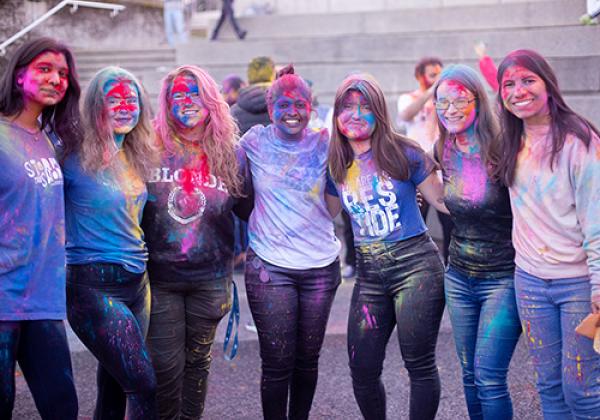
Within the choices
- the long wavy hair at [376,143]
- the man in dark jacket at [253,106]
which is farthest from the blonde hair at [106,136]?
the man in dark jacket at [253,106]

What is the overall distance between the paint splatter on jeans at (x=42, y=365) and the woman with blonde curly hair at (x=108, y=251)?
0.94ft

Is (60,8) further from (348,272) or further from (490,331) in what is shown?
(490,331)

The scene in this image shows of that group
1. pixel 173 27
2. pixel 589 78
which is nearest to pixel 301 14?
pixel 173 27

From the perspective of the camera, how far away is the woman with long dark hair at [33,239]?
3260mm

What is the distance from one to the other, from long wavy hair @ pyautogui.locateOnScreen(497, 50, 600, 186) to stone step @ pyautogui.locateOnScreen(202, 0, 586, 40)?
8493mm

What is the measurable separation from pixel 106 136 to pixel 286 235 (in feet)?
3.34

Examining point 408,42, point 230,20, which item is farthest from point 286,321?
point 230,20

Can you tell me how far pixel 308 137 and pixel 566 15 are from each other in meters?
8.58

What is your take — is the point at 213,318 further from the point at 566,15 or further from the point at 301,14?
the point at 301,14

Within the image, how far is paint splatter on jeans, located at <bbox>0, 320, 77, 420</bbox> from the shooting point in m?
3.28

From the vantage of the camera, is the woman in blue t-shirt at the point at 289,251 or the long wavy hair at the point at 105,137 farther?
the woman in blue t-shirt at the point at 289,251

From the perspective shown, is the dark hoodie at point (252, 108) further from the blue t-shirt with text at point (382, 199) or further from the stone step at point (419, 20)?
the stone step at point (419, 20)

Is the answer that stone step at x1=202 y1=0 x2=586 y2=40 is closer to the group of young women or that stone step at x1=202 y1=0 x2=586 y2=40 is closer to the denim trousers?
the group of young women

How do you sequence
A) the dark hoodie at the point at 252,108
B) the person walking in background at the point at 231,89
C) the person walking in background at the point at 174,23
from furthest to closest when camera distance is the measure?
the person walking in background at the point at 174,23, the person walking in background at the point at 231,89, the dark hoodie at the point at 252,108
